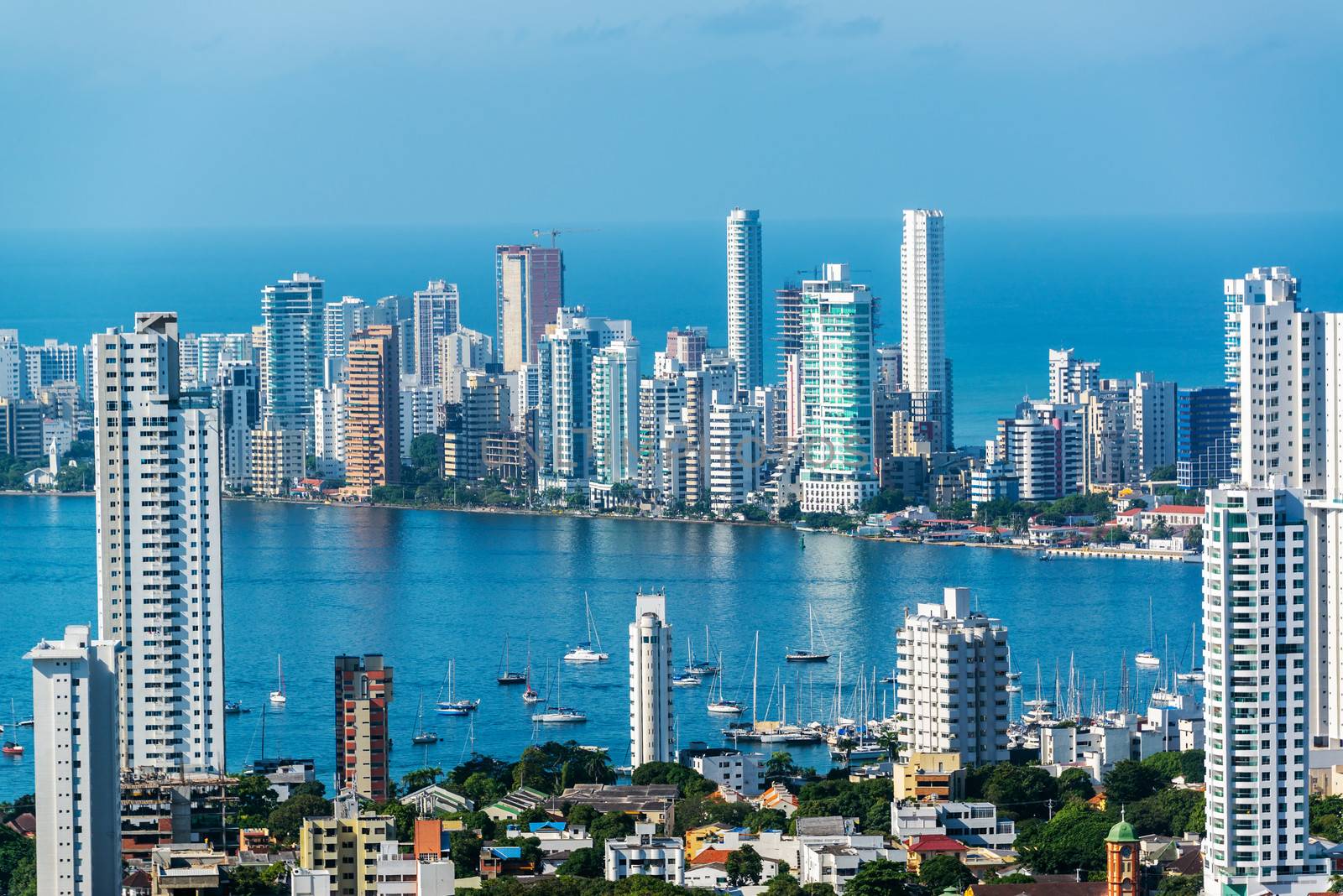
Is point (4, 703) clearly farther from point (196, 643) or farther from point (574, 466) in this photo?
point (574, 466)

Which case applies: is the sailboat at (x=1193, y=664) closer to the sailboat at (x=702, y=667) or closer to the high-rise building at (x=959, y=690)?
the sailboat at (x=702, y=667)

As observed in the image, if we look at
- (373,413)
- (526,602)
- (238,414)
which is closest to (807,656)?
(526,602)

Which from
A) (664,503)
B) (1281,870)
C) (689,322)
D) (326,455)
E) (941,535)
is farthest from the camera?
(689,322)

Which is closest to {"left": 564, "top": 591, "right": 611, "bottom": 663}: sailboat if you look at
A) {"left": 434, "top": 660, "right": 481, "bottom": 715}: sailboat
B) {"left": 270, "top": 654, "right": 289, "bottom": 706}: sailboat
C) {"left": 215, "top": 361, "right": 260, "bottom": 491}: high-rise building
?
{"left": 434, "top": 660, "right": 481, "bottom": 715}: sailboat

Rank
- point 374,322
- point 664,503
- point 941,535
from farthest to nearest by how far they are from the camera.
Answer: point 374,322, point 664,503, point 941,535

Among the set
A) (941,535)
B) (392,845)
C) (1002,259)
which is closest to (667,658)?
(392,845)

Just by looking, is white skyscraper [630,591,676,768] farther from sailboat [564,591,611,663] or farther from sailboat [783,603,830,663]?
sailboat [564,591,611,663]

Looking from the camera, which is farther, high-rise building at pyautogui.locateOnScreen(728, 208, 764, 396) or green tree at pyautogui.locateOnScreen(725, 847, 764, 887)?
high-rise building at pyautogui.locateOnScreen(728, 208, 764, 396)
